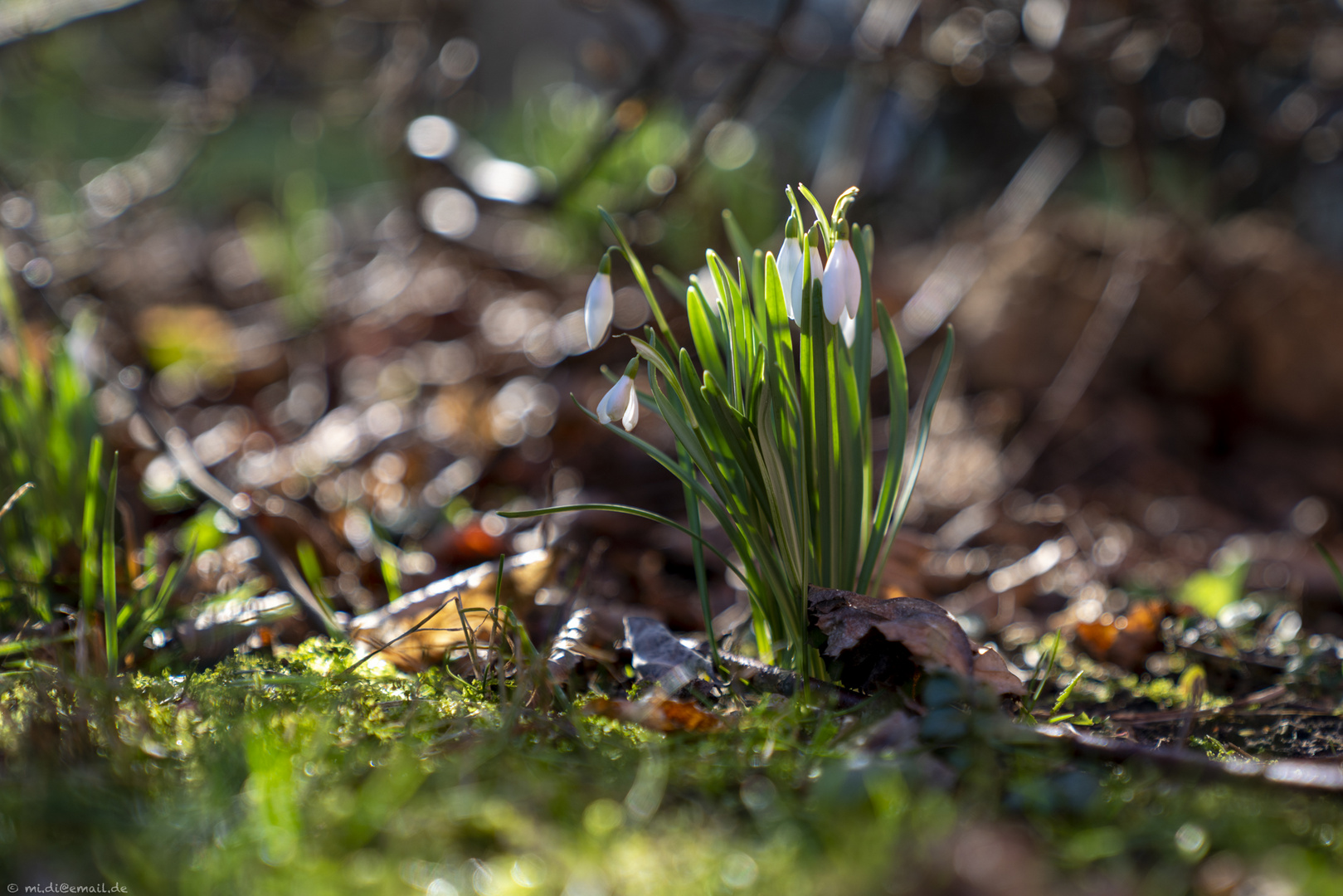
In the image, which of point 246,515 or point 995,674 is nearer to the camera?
point 995,674

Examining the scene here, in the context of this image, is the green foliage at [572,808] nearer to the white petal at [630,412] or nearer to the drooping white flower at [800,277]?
the white petal at [630,412]

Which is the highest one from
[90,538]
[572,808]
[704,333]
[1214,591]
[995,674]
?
[704,333]

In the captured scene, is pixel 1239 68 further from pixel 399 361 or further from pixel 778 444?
pixel 399 361

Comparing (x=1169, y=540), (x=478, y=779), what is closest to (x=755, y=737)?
(x=478, y=779)

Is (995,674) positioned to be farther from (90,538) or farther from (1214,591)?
(90,538)

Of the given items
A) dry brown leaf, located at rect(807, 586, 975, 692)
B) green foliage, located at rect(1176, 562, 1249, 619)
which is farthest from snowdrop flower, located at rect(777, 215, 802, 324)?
green foliage, located at rect(1176, 562, 1249, 619)

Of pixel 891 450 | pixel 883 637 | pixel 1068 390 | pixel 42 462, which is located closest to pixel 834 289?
pixel 891 450

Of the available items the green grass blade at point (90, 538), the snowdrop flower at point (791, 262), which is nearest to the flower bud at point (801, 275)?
the snowdrop flower at point (791, 262)
